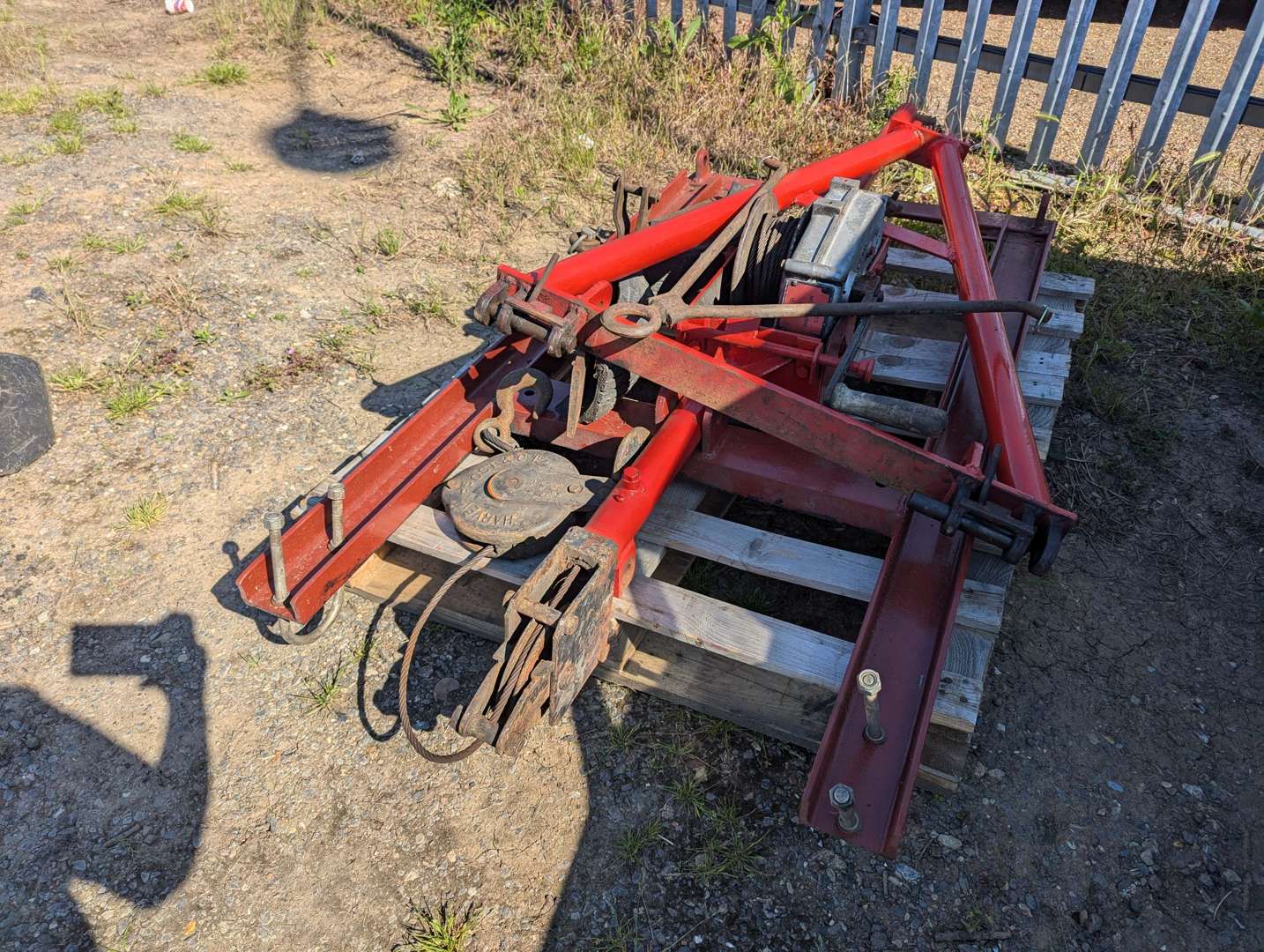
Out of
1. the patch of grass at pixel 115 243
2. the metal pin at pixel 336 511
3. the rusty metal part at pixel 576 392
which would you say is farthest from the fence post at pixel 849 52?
the metal pin at pixel 336 511

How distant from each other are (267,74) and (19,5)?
10.5 ft

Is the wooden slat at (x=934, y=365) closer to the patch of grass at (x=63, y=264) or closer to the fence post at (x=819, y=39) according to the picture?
the fence post at (x=819, y=39)

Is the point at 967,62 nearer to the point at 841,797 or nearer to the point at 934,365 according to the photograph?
the point at 934,365

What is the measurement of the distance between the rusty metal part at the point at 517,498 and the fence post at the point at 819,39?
13.2 ft

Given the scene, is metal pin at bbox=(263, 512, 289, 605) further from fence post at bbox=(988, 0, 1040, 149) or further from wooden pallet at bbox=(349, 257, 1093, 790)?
fence post at bbox=(988, 0, 1040, 149)

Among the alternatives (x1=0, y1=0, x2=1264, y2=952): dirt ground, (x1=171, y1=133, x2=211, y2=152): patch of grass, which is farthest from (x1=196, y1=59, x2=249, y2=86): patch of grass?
(x1=0, y1=0, x2=1264, y2=952): dirt ground

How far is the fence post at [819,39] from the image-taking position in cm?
539

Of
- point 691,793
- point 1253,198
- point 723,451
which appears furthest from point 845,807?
point 1253,198

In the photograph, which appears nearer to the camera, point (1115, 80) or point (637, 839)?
point (637, 839)

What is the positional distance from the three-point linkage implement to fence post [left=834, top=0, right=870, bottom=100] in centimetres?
235

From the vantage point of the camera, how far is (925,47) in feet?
17.0

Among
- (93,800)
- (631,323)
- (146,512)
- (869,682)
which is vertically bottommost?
(93,800)

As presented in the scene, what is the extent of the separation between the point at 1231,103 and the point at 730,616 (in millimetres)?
4227

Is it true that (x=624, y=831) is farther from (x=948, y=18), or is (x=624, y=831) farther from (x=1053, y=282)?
(x=948, y=18)
